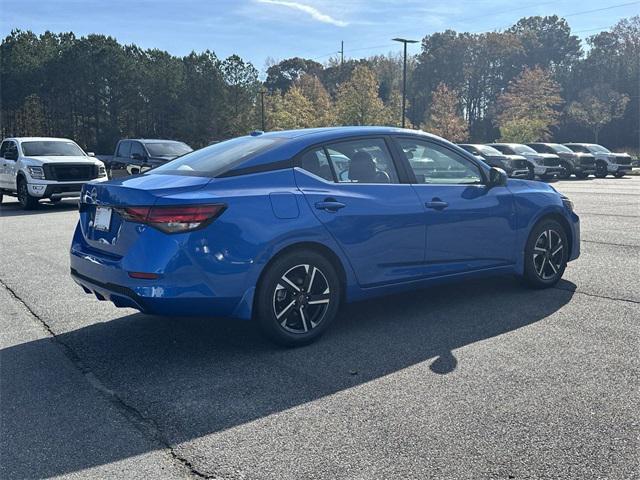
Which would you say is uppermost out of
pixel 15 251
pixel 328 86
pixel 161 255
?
pixel 328 86

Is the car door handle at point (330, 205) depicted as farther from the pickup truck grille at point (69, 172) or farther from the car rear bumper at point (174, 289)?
the pickup truck grille at point (69, 172)

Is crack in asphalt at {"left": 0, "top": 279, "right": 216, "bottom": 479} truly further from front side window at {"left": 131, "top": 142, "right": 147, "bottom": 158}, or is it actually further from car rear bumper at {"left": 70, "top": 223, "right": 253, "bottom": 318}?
front side window at {"left": 131, "top": 142, "right": 147, "bottom": 158}

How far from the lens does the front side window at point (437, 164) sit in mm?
5262

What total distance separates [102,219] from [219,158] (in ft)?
3.25

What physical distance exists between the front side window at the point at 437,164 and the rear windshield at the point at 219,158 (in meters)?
1.19

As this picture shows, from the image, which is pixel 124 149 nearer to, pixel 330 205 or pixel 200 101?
pixel 330 205

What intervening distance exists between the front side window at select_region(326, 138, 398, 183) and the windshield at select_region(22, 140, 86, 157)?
44.1ft

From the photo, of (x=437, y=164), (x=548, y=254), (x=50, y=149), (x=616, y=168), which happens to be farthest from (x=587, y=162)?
(x=437, y=164)

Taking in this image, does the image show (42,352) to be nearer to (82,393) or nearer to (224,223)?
(82,393)

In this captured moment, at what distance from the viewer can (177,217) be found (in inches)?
159

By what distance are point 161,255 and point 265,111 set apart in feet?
190

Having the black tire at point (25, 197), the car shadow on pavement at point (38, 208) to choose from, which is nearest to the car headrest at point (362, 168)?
the car shadow on pavement at point (38, 208)

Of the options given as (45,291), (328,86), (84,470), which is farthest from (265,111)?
(84,470)

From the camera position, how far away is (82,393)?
3799mm
